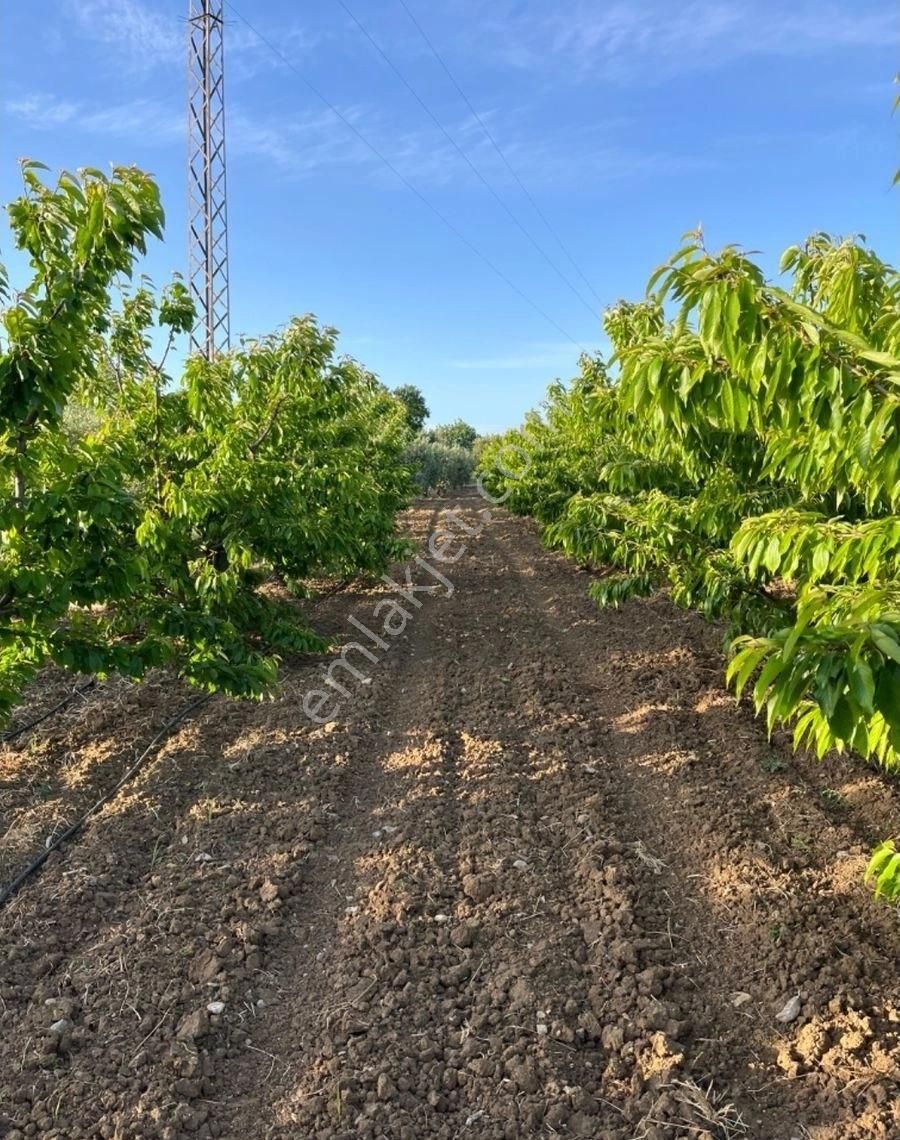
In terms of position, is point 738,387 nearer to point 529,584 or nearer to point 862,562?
point 862,562

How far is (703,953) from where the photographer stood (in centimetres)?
354

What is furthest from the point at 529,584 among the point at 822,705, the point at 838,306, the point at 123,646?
the point at 822,705

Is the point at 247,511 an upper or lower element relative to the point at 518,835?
upper

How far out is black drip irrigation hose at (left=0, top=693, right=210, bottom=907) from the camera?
13.7 ft

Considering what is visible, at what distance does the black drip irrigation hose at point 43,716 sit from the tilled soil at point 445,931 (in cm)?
15

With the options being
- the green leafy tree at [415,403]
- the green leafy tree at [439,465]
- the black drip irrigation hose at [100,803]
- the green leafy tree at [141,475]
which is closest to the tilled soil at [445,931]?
the black drip irrigation hose at [100,803]

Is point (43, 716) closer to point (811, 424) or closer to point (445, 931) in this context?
point (445, 931)

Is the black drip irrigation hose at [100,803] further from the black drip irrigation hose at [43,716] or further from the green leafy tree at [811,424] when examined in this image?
the green leafy tree at [811,424]

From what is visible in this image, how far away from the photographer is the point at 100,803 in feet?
16.7

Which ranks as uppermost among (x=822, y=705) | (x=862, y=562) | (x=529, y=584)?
(x=862, y=562)

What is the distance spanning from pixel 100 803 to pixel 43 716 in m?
1.77

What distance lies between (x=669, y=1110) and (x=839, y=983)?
107 centimetres

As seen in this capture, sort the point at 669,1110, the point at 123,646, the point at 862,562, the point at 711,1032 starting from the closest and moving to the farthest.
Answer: the point at 862,562
the point at 669,1110
the point at 711,1032
the point at 123,646

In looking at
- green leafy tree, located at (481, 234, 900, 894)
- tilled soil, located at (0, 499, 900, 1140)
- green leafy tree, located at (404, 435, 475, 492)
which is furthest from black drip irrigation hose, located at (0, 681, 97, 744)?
green leafy tree, located at (404, 435, 475, 492)
